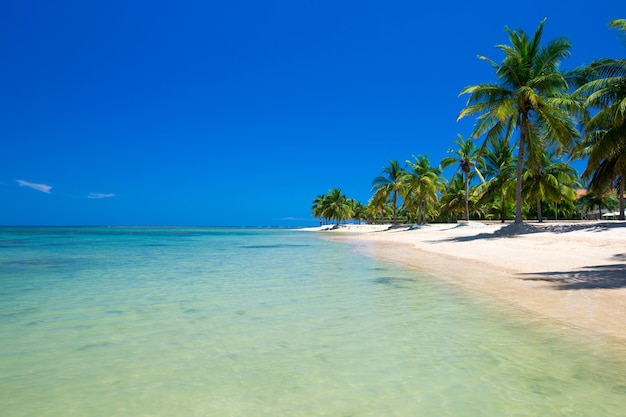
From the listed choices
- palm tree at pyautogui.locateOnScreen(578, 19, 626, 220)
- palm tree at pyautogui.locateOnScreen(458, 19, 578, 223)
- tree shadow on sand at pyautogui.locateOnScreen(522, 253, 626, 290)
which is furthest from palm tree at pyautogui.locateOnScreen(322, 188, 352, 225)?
tree shadow on sand at pyautogui.locateOnScreen(522, 253, 626, 290)

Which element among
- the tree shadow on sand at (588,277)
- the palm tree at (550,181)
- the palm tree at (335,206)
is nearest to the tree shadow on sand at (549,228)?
the tree shadow on sand at (588,277)

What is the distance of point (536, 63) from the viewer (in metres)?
21.7

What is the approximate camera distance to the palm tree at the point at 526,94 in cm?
2055

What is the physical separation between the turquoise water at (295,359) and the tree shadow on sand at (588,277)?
2894 mm

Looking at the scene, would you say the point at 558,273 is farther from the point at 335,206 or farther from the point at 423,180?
the point at 335,206

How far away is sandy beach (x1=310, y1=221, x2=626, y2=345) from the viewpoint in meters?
5.66

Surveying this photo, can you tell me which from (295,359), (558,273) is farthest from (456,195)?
(295,359)

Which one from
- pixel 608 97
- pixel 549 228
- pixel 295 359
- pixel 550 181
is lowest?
pixel 295 359

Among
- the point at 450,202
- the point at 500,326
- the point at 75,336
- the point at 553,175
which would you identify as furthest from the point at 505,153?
the point at 75,336

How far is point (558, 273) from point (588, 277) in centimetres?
98

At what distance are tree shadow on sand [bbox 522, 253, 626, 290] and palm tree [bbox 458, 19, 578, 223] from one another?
41.4 feet

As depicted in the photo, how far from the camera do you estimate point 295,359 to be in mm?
3955

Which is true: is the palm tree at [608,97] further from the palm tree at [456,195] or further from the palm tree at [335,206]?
the palm tree at [335,206]

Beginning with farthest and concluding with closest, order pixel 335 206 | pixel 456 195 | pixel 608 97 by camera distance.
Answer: pixel 335 206
pixel 456 195
pixel 608 97
